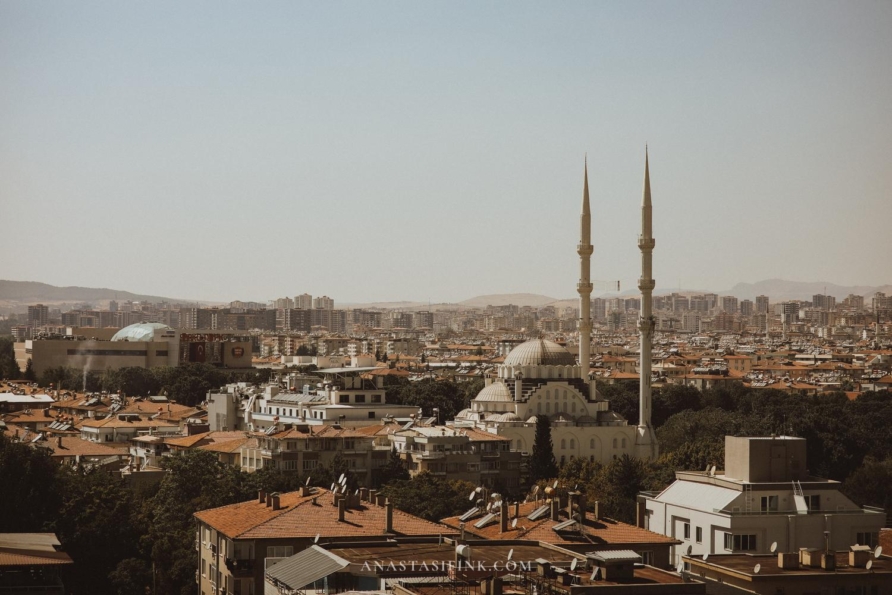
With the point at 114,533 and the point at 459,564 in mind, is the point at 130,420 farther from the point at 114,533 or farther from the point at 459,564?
the point at 459,564

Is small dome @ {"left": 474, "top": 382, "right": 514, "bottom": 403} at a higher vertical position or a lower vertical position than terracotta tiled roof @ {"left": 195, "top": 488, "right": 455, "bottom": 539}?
higher

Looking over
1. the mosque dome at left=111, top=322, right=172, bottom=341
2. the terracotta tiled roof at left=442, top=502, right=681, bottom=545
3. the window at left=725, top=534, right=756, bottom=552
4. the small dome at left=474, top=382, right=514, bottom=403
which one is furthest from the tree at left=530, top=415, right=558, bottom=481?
the mosque dome at left=111, top=322, right=172, bottom=341

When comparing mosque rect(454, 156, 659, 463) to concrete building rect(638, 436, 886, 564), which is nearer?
concrete building rect(638, 436, 886, 564)

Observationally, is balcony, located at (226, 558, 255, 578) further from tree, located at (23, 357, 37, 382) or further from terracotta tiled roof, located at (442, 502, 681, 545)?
tree, located at (23, 357, 37, 382)

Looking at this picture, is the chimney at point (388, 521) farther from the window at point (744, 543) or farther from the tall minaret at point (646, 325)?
the tall minaret at point (646, 325)

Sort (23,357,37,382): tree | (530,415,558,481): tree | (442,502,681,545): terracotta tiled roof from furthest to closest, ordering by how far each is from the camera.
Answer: (23,357,37,382): tree → (530,415,558,481): tree → (442,502,681,545): terracotta tiled roof

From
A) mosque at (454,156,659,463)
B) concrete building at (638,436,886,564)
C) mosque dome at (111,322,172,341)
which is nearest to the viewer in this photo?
concrete building at (638,436,886,564)

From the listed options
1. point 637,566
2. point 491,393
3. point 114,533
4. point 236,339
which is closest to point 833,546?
point 637,566
